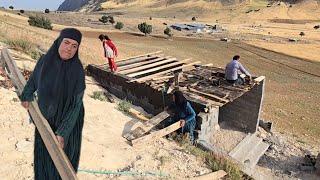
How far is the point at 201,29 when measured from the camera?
148ft

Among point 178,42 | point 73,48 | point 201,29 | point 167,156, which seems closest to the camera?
point 73,48

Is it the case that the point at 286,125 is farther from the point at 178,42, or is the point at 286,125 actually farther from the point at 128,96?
the point at 178,42

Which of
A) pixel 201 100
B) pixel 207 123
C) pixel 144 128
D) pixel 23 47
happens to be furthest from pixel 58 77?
pixel 23 47

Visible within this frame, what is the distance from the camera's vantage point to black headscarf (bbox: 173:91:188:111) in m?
10.5

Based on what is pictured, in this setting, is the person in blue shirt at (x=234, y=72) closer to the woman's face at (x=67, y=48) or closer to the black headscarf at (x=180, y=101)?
the black headscarf at (x=180, y=101)

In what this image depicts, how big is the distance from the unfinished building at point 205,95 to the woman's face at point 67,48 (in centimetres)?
719

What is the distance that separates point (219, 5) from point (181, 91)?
223 feet

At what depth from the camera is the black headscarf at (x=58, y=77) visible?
141 inches

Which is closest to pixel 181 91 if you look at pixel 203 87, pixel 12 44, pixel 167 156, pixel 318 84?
pixel 203 87

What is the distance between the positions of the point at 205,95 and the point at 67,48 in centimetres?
833

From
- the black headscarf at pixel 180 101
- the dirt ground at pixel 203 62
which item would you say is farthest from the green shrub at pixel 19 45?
the black headscarf at pixel 180 101

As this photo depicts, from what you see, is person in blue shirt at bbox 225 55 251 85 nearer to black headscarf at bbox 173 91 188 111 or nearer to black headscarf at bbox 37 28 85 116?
black headscarf at bbox 173 91 188 111

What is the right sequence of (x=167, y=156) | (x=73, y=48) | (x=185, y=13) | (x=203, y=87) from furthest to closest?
1. (x=185, y=13)
2. (x=203, y=87)
3. (x=167, y=156)
4. (x=73, y=48)

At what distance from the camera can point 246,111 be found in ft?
43.9
